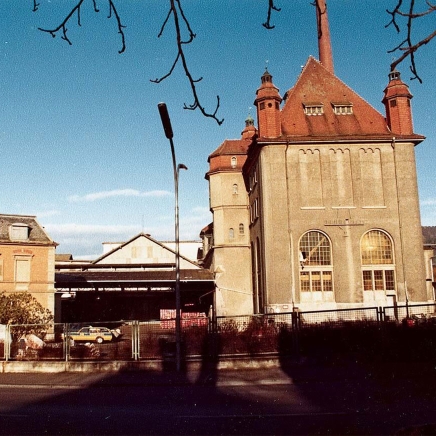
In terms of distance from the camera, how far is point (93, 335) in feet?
73.7

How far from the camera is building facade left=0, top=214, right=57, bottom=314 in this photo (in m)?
41.5

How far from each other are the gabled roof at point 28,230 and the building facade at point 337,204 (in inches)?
728

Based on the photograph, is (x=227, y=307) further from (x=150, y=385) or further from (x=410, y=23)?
(x=410, y=23)

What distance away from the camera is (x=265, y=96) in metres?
47.0

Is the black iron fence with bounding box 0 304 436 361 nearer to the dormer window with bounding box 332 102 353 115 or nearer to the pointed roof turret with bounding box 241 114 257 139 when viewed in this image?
the dormer window with bounding box 332 102 353 115

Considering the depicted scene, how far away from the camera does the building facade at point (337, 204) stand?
142 feet

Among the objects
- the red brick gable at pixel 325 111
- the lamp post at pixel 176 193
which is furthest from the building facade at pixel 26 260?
the lamp post at pixel 176 193

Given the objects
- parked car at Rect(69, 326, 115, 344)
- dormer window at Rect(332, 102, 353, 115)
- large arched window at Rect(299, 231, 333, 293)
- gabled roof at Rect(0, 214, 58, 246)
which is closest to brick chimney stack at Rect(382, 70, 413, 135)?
dormer window at Rect(332, 102, 353, 115)

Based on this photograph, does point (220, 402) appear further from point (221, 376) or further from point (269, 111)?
point (269, 111)

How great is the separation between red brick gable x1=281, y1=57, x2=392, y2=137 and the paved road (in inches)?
1285

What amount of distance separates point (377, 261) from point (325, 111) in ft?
48.8

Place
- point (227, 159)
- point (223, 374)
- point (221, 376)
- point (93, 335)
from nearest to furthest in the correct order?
point (221, 376)
point (223, 374)
point (93, 335)
point (227, 159)

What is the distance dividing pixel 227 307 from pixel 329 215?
15.5 metres

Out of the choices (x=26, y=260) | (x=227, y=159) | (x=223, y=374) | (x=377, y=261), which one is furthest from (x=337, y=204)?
(x=223, y=374)
